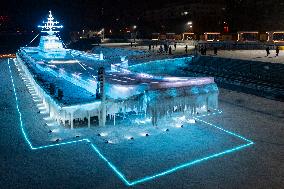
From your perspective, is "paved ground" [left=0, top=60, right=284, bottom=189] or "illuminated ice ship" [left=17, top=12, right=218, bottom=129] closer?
"paved ground" [left=0, top=60, right=284, bottom=189]

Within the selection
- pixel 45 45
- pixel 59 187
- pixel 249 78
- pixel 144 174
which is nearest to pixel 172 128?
pixel 144 174

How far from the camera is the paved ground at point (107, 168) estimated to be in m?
8.52

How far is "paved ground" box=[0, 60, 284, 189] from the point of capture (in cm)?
852

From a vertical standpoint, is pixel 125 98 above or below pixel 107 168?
above

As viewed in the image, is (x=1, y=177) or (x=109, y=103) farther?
(x=109, y=103)

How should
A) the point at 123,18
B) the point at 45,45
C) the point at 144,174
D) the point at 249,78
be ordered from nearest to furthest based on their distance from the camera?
1. the point at 144,174
2. the point at 249,78
3. the point at 45,45
4. the point at 123,18

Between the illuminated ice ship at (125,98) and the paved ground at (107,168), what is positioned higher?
the illuminated ice ship at (125,98)

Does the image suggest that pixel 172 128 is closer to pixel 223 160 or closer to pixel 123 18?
pixel 223 160

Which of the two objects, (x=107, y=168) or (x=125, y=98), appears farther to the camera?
(x=125, y=98)

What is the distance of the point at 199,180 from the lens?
28.7 feet

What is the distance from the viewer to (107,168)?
948cm

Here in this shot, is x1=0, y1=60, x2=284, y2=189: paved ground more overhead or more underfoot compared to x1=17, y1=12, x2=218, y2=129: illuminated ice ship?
more underfoot

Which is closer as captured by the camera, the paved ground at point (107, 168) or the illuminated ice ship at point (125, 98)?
the paved ground at point (107, 168)

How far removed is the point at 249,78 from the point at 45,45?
24.1 metres
